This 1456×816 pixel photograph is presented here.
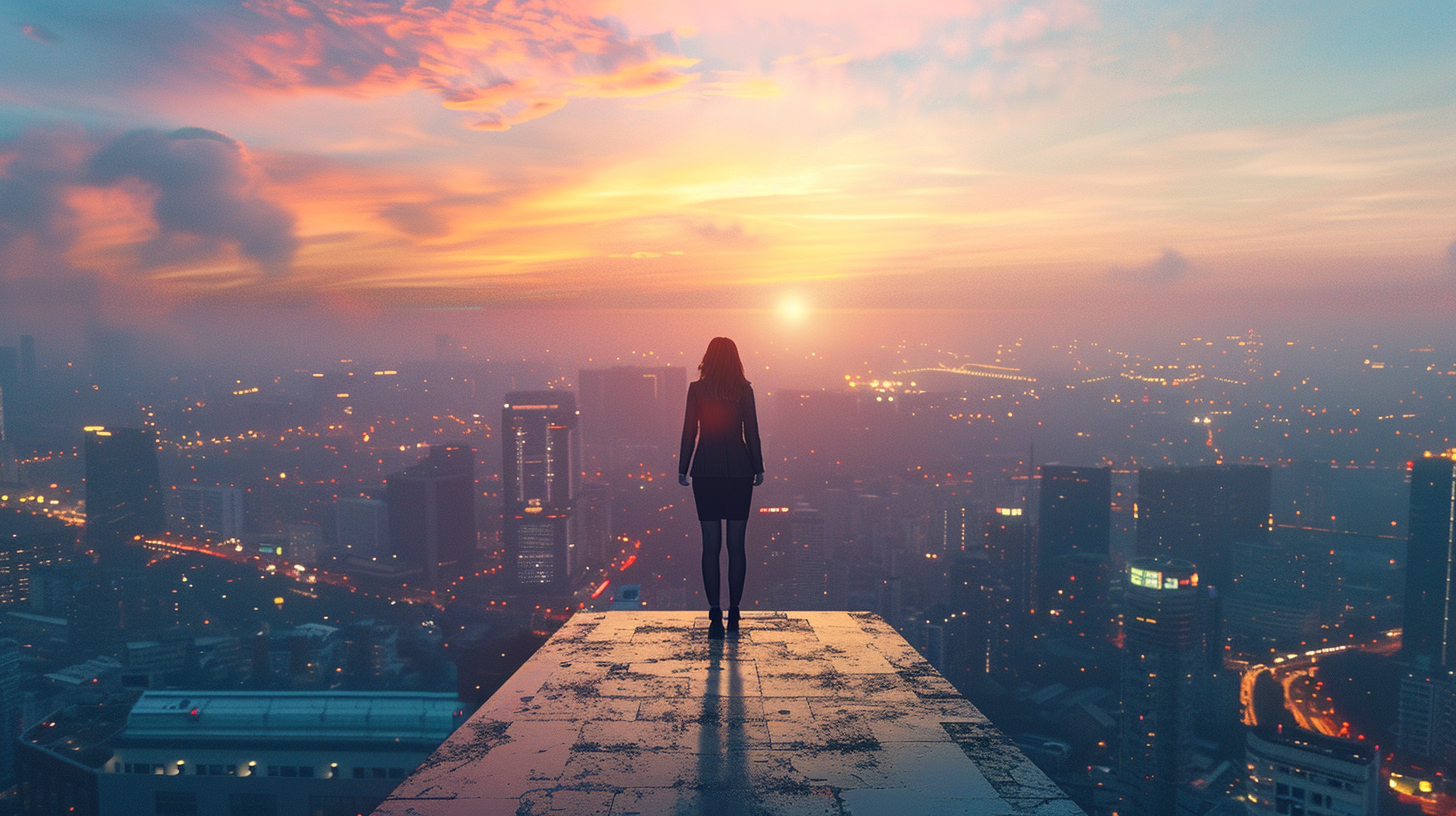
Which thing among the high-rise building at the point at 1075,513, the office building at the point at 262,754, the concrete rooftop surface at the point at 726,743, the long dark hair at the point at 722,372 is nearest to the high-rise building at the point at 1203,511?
the high-rise building at the point at 1075,513

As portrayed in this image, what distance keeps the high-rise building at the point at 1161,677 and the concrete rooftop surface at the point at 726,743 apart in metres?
42.2

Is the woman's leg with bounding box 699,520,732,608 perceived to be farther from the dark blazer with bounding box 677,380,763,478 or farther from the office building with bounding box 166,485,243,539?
the office building with bounding box 166,485,243,539

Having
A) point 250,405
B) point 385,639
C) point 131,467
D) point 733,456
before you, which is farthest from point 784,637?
point 250,405

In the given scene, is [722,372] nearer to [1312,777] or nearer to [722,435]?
[722,435]

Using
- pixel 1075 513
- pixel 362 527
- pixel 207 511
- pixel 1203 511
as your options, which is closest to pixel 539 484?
pixel 362 527

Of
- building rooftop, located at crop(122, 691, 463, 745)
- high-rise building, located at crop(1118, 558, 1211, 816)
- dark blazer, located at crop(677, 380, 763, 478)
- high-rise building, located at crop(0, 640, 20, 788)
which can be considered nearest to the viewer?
dark blazer, located at crop(677, 380, 763, 478)

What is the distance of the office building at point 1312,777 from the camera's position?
92.0 feet

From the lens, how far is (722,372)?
18.4 ft

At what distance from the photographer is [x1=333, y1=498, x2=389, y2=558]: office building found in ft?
227

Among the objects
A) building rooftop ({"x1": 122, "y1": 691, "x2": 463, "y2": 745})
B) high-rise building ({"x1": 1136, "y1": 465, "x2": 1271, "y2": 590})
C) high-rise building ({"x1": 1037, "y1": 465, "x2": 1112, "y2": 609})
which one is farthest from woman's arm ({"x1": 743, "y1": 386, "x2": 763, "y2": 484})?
high-rise building ({"x1": 1136, "y1": 465, "x2": 1271, "y2": 590})

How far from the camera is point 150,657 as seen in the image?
145 ft

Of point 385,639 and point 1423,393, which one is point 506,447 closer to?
point 385,639

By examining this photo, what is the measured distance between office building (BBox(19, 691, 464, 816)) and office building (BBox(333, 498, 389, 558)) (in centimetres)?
4729

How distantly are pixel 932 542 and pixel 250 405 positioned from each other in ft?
235
